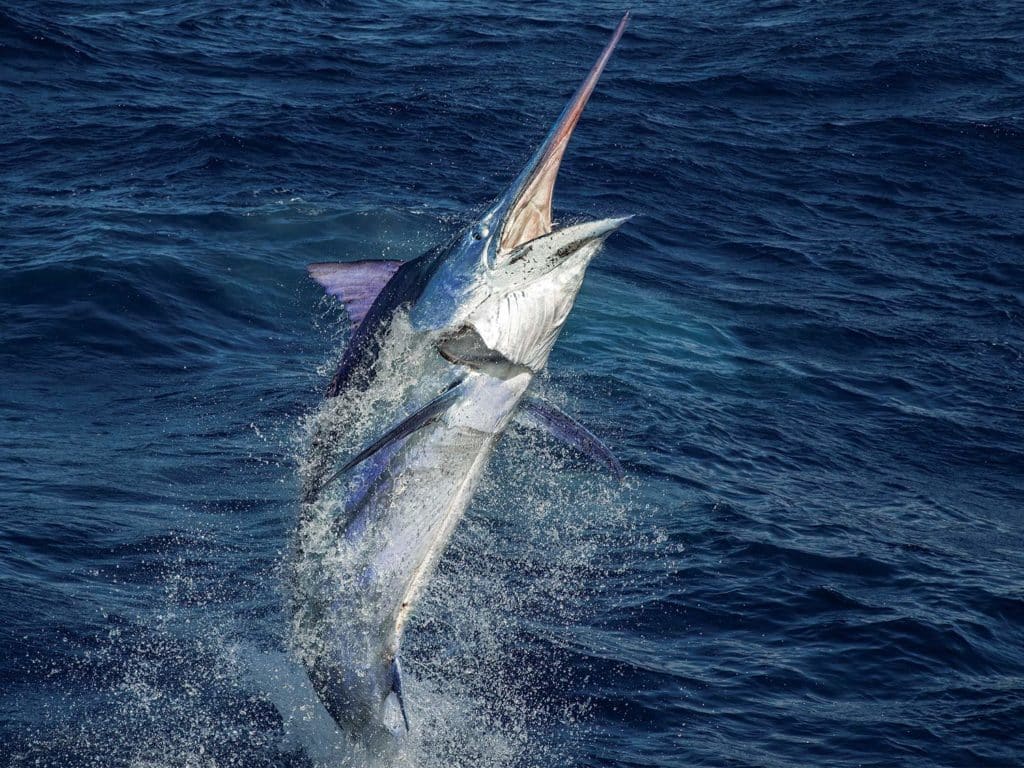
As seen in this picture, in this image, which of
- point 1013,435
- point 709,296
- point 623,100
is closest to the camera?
point 1013,435

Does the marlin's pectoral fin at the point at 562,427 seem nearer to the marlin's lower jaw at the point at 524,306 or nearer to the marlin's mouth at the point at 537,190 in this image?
the marlin's lower jaw at the point at 524,306

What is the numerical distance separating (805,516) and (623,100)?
1481cm

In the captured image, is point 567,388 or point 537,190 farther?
point 567,388

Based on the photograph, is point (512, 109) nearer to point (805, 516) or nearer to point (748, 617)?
point (805, 516)

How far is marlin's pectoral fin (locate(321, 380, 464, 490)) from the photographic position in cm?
541

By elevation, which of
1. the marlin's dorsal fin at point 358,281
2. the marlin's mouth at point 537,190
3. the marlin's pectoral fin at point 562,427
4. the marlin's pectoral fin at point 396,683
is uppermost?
the marlin's mouth at point 537,190

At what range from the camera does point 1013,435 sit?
13.6 metres

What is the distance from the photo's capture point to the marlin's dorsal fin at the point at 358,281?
643 cm

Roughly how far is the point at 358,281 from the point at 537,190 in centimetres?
134

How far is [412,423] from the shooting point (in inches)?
216

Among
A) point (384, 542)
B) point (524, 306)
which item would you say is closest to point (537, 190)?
point (524, 306)

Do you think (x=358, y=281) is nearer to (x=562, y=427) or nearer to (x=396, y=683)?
(x=562, y=427)

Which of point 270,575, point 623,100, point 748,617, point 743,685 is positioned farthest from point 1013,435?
point 623,100

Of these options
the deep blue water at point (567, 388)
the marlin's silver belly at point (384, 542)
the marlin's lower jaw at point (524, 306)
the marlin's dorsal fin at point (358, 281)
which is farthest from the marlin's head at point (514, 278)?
the deep blue water at point (567, 388)
